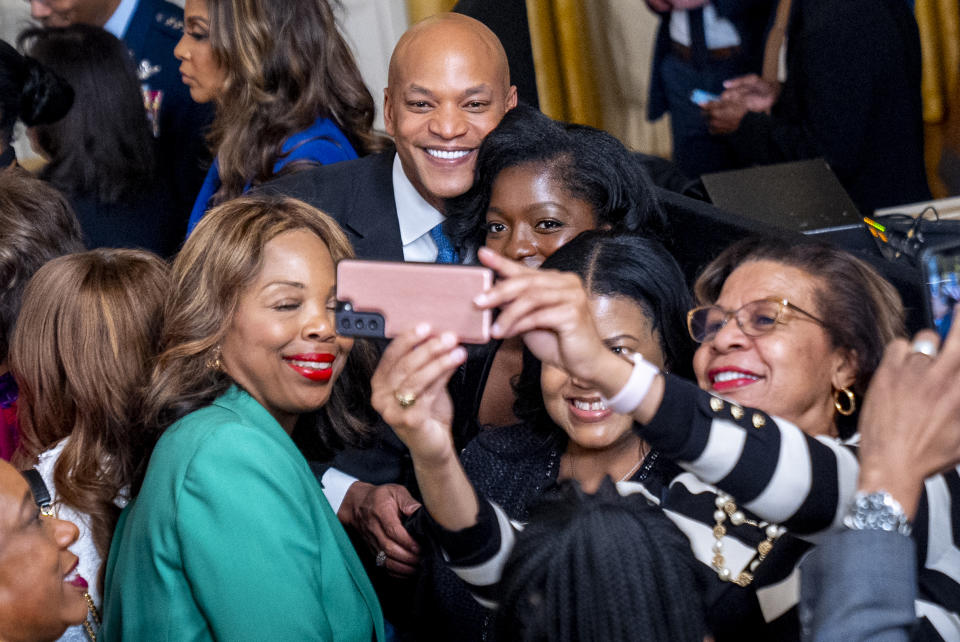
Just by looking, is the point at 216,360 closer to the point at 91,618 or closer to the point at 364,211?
the point at 91,618

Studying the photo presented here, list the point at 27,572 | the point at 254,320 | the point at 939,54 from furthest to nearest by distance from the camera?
the point at 939,54
the point at 254,320
the point at 27,572

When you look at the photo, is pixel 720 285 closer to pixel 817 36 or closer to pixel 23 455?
pixel 23 455

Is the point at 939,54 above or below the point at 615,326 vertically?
below

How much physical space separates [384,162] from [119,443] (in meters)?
0.89

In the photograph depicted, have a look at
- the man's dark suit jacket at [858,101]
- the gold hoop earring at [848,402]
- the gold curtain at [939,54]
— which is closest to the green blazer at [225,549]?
the gold hoop earring at [848,402]

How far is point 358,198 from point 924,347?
1395mm

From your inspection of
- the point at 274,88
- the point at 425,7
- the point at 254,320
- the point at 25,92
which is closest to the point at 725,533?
the point at 254,320

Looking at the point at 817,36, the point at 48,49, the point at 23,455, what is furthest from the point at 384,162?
the point at 817,36

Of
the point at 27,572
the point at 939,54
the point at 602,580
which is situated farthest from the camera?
the point at 939,54

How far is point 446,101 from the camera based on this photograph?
2.14 metres

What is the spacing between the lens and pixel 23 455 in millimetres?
1760

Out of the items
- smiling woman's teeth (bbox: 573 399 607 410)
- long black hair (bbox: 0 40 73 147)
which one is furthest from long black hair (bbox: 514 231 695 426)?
long black hair (bbox: 0 40 73 147)

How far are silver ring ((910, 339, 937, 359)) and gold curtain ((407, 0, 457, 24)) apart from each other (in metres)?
3.84

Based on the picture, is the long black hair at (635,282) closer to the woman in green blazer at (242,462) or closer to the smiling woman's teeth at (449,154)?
the woman in green blazer at (242,462)
